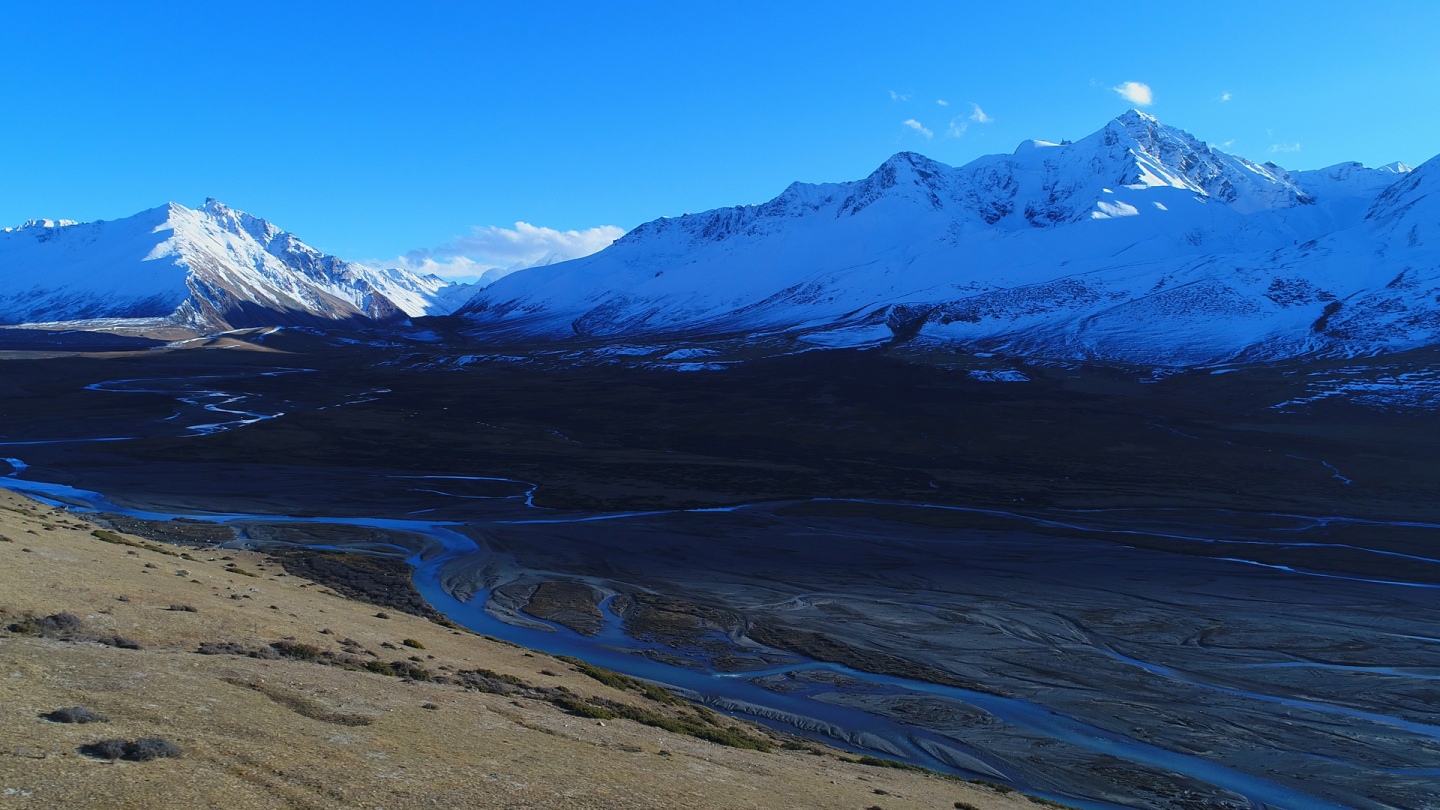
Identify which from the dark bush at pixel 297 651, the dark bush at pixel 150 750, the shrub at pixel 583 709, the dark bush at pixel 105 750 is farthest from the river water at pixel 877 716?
the dark bush at pixel 105 750

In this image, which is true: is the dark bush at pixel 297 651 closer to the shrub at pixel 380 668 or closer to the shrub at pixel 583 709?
the shrub at pixel 380 668

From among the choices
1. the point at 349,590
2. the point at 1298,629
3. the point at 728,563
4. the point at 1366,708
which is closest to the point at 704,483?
the point at 728,563

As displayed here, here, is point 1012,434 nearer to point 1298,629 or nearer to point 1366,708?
point 1298,629

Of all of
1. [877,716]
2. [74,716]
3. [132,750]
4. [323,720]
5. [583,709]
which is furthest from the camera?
[877,716]

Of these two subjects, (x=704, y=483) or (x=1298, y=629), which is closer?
(x=1298, y=629)

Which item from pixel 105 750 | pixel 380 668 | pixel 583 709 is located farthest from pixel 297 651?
pixel 105 750

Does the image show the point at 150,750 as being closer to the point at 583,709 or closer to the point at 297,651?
the point at 297,651
